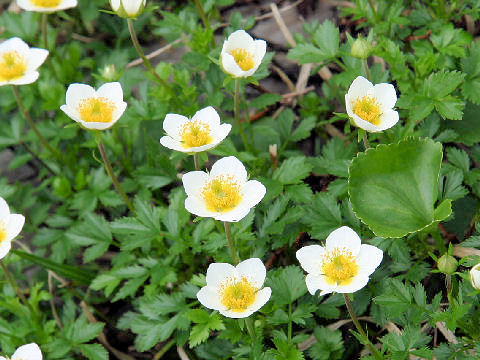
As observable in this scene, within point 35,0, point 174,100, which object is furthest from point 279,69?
point 35,0

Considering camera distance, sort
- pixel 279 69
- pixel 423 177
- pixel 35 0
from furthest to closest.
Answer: pixel 279 69, pixel 35 0, pixel 423 177

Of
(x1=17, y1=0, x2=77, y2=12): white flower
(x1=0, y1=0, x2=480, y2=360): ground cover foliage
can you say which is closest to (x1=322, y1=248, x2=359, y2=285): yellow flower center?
(x1=0, y1=0, x2=480, y2=360): ground cover foliage

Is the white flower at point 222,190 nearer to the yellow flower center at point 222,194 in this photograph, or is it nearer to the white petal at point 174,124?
the yellow flower center at point 222,194

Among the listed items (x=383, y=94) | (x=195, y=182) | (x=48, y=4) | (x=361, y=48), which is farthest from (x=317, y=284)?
(x=48, y=4)

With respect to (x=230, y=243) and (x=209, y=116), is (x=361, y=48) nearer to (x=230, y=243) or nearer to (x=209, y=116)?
(x=209, y=116)

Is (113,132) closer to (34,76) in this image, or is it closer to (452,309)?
(34,76)
